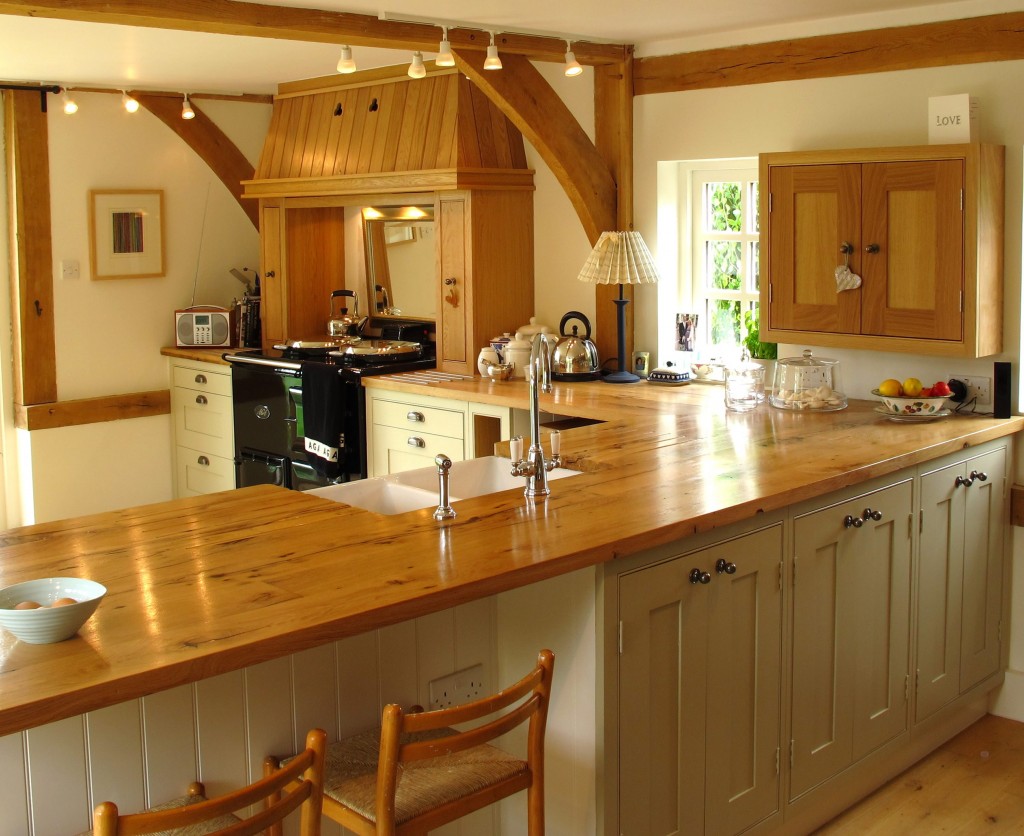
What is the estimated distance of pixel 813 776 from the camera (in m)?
3.18

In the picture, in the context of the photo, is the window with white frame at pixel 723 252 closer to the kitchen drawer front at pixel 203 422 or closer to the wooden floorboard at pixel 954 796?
the wooden floorboard at pixel 954 796

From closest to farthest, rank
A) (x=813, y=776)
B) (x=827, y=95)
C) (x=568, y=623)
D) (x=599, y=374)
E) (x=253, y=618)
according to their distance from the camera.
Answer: (x=253, y=618), (x=568, y=623), (x=813, y=776), (x=827, y=95), (x=599, y=374)

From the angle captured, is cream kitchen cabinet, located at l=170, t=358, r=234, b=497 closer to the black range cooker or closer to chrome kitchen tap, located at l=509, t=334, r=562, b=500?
the black range cooker

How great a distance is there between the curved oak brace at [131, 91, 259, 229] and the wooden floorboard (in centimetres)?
468

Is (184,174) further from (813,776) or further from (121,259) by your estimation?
(813,776)

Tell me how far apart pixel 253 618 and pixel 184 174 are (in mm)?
4962

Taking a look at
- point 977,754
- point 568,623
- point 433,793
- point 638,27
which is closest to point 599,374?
point 638,27

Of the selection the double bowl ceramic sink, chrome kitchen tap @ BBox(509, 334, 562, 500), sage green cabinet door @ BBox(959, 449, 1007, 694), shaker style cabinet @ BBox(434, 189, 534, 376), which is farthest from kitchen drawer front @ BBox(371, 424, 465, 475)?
sage green cabinet door @ BBox(959, 449, 1007, 694)

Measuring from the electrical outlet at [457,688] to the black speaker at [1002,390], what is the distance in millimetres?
2070

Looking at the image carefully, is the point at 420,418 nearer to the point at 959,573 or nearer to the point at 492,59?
the point at 492,59

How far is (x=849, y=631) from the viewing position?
3273 mm

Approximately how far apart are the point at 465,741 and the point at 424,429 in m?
2.94

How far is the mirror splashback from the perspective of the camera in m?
5.93

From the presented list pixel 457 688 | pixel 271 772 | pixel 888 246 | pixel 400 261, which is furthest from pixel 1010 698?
pixel 400 261
